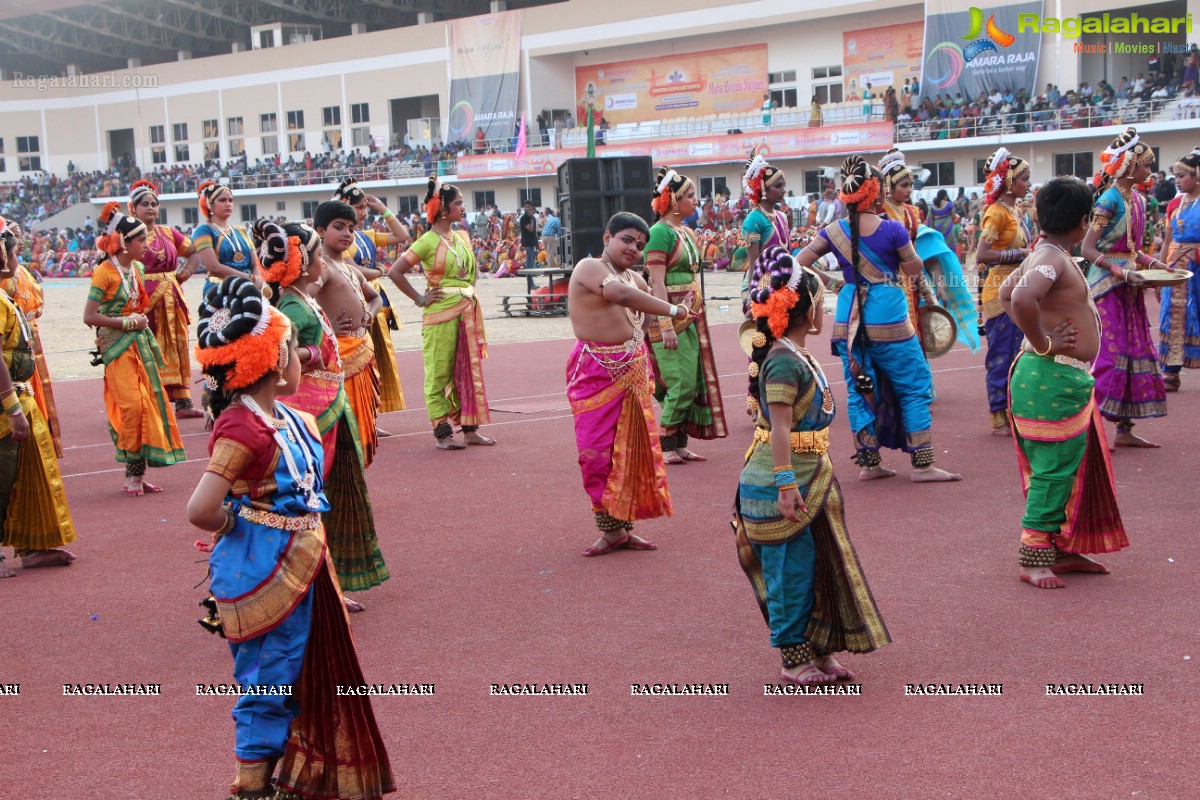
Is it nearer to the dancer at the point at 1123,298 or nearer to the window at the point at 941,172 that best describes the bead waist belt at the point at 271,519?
the dancer at the point at 1123,298

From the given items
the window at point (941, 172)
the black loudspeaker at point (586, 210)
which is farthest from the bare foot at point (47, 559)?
the window at point (941, 172)

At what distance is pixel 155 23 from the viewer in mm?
60438

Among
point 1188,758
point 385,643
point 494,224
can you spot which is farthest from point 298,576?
point 494,224

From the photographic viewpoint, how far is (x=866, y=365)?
7785 millimetres

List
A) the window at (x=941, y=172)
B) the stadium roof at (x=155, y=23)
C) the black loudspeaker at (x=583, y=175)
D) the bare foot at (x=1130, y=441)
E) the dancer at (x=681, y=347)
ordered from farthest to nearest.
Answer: the stadium roof at (x=155, y=23)
the window at (x=941, y=172)
the black loudspeaker at (x=583, y=175)
the dancer at (x=681, y=347)
the bare foot at (x=1130, y=441)

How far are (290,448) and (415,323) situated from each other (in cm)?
1799

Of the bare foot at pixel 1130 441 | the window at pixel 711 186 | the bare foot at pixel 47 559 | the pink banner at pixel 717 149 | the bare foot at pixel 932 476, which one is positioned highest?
the pink banner at pixel 717 149

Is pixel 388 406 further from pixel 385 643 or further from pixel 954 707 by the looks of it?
pixel 954 707

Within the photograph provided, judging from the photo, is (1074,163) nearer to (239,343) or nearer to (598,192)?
(598,192)

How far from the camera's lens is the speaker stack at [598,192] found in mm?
18656

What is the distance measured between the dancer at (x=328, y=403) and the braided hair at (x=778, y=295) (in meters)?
2.07

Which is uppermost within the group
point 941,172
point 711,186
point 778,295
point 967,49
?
point 967,49

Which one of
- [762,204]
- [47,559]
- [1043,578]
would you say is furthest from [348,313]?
[762,204]

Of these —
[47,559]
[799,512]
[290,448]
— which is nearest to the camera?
[290,448]
